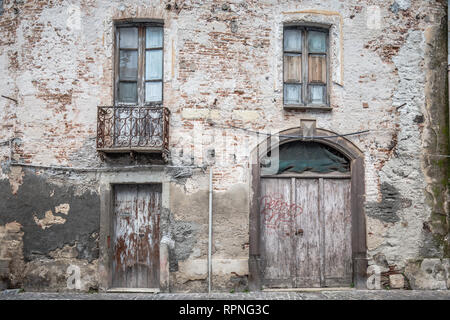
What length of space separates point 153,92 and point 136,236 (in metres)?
2.89

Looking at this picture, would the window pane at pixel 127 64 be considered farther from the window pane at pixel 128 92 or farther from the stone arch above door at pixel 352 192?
the stone arch above door at pixel 352 192

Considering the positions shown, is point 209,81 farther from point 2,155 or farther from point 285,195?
point 2,155

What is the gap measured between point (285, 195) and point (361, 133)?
6.50 feet

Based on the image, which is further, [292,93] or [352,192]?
[292,93]

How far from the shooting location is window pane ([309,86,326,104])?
26.8 feet

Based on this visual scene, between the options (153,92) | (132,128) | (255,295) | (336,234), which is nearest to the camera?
(255,295)

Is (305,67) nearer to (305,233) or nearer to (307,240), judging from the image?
(305,233)

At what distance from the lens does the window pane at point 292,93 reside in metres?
8.12

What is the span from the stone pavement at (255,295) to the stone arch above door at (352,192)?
373 millimetres

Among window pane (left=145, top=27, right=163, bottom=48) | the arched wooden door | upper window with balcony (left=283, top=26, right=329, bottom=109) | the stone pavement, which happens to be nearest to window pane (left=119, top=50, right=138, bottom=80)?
window pane (left=145, top=27, right=163, bottom=48)

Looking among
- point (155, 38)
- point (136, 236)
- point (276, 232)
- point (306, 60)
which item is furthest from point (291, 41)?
point (136, 236)

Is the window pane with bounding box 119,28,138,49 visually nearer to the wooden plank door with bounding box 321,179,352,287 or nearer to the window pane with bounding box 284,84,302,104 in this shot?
the window pane with bounding box 284,84,302,104

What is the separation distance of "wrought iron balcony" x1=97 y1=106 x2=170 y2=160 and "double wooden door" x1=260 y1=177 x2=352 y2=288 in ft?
7.29

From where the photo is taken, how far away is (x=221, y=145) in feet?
25.5
